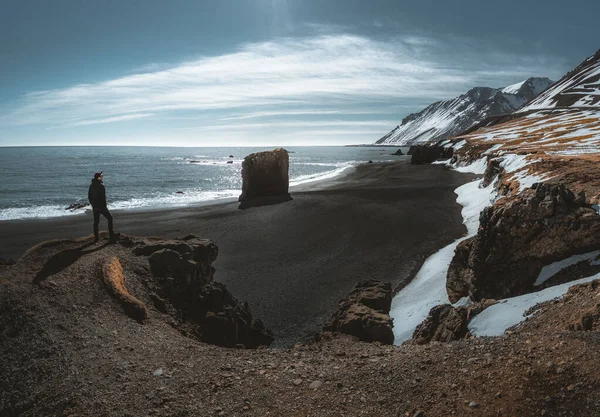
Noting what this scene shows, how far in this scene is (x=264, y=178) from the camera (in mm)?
42312

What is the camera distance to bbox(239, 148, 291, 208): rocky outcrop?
4178cm

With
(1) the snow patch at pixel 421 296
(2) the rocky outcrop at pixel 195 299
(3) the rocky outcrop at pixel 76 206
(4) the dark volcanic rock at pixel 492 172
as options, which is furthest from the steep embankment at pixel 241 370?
(3) the rocky outcrop at pixel 76 206

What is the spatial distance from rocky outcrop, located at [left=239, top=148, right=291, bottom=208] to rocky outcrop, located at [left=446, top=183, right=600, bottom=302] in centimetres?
2942

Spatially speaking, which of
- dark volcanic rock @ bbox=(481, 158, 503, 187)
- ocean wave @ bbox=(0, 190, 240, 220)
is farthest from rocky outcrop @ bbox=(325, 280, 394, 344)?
ocean wave @ bbox=(0, 190, 240, 220)

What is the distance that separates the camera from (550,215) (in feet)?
38.1

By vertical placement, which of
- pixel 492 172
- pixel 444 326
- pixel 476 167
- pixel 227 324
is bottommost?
pixel 227 324

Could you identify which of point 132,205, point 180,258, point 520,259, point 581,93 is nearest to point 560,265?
point 520,259

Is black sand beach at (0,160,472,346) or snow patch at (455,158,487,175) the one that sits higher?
snow patch at (455,158,487,175)

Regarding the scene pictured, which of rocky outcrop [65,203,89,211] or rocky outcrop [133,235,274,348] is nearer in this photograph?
rocky outcrop [133,235,274,348]

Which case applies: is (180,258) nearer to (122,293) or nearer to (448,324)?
(122,293)

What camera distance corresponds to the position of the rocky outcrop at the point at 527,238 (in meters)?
11.1

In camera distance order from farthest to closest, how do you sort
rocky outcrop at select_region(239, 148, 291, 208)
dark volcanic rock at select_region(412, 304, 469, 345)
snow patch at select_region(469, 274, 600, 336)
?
rocky outcrop at select_region(239, 148, 291, 208) → dark volcanic rock at select_region(412, 304, 469, 345) → snow patch at select_region(469, 274, 600, 336)

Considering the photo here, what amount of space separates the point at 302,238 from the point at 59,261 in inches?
617

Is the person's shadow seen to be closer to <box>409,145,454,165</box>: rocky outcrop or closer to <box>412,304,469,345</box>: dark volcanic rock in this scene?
<box>412,304,469,345</box>: dark volcanic rock
